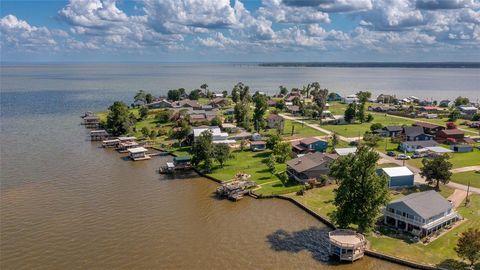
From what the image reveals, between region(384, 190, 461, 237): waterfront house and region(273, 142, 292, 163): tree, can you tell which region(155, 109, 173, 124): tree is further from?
region(384, 190, 461, 237): waterfront house

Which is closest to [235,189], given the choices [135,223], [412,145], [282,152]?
[135,223]

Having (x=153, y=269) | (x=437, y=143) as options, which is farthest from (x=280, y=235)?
(x=437, y=143)

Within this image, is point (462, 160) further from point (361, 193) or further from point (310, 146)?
point (361, 193)

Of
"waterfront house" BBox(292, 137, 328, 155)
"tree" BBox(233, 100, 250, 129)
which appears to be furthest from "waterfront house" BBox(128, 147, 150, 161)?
"tree" BBox(233, 100, 250, 129)

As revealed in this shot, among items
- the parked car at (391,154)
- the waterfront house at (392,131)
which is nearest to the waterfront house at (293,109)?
the waterfront house at (392,131)

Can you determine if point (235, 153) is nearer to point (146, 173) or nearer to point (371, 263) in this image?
point (146, 173)
